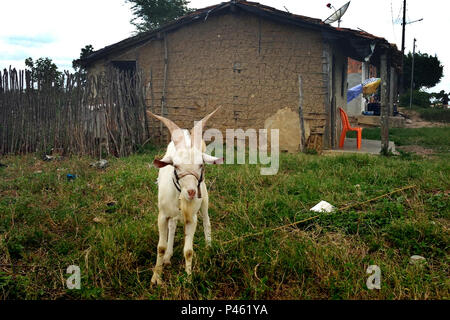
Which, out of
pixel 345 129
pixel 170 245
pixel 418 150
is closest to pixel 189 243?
pixel 170 245

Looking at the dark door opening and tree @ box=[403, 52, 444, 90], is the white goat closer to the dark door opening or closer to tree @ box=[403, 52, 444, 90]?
the dark door opening

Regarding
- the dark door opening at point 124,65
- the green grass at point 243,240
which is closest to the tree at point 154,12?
the dark door opening at point 124,65

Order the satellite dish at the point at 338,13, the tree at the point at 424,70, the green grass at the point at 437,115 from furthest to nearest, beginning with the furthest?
the tree at the point at 424,70 < the green grass at the point at 437,115 < the satellite dish at the point at 338,13

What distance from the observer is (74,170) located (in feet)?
21.1

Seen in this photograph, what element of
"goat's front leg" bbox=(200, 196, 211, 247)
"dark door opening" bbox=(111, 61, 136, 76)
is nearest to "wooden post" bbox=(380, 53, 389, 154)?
"goat's front leg" bbox=(200, 196, 211, 247)

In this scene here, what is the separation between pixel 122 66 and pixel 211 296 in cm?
919

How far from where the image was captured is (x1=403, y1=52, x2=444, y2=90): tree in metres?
27.3

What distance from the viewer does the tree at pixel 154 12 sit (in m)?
22.3

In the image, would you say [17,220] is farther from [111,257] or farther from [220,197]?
[220,197]

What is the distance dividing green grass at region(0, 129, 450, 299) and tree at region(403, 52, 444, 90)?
81.3 feet

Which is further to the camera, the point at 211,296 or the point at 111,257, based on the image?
the point at 111,257

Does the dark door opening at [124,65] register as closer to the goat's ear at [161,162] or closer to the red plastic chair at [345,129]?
the red plastic chair at [345,129]

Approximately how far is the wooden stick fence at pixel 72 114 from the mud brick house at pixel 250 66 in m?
1.24
